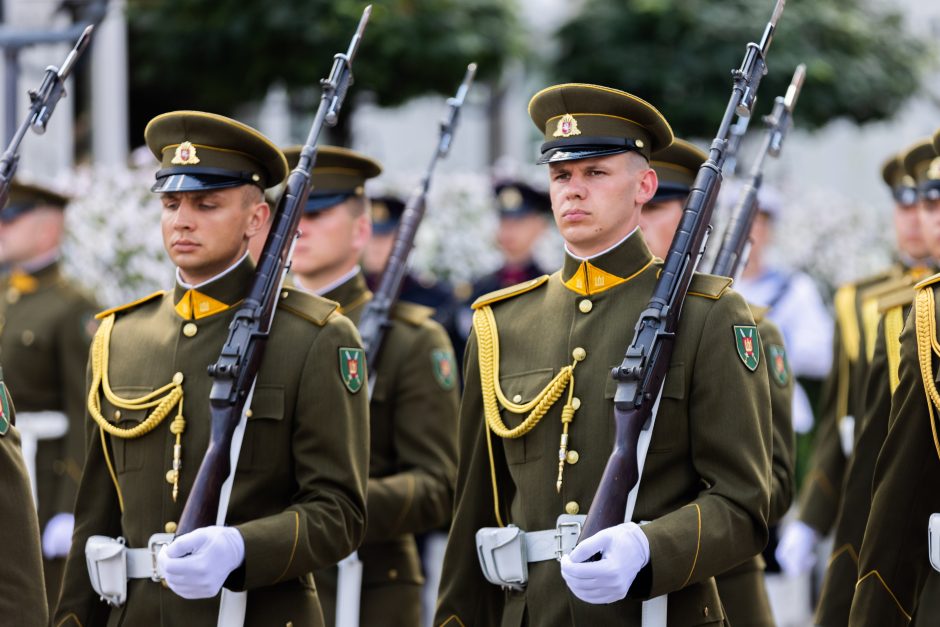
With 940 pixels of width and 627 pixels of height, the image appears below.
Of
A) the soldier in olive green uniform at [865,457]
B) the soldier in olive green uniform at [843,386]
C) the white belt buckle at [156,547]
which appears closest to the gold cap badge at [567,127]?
the soldier in olive green uniform at [865,457]

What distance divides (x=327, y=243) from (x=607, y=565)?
244 centimetres

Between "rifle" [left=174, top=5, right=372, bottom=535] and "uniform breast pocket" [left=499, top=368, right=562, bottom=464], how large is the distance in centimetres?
64

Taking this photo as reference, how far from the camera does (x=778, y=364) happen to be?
18.1 ft

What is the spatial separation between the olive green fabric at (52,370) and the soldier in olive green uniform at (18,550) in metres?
2.86

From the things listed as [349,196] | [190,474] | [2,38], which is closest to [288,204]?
[190,474]

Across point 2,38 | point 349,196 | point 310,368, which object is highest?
point 2,38

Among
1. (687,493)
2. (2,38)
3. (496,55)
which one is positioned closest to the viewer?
(687,493)

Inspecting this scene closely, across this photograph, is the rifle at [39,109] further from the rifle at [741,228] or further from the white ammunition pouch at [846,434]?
the white ammunition pouch at [846,434]

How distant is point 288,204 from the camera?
4.54 meters

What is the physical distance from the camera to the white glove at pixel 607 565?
362cm

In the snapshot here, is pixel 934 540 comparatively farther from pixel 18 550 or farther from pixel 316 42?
pixel 316 42

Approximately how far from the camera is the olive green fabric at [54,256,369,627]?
13.9 feet

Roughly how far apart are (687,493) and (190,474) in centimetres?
126

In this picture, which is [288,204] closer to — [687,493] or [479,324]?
[479,324]
